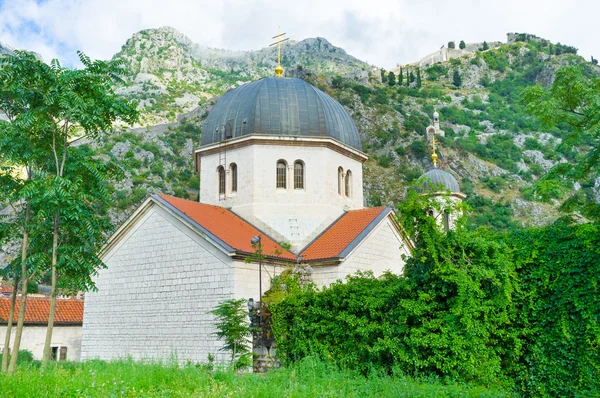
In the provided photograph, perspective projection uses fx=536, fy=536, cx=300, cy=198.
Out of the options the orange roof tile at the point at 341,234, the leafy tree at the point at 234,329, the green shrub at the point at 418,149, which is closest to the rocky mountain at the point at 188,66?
the green shrub at the point at 418,149

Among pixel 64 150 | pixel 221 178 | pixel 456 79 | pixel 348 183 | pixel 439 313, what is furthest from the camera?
pixel 456 79

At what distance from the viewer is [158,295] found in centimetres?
1866

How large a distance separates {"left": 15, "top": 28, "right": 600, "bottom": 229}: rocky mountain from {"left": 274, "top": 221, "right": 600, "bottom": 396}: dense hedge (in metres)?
24.5

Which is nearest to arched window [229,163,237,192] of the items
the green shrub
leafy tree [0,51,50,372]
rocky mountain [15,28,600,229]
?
leafy tree [0,51,50,372]

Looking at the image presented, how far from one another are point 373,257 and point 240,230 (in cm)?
509

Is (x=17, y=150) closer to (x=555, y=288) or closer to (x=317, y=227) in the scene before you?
(x=317, y=227)

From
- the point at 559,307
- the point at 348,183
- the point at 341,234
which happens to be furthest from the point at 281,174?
the point at 559,307

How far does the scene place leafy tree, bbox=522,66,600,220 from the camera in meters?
12.4

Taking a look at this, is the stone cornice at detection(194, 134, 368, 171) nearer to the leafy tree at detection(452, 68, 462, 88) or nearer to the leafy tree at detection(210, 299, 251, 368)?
the leafy tree at detection(210, 299, 251, 368)

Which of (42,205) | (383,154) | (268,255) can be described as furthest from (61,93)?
(383,154)

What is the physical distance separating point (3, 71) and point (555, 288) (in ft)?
46.6

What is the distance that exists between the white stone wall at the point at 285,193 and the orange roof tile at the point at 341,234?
1.58 feet

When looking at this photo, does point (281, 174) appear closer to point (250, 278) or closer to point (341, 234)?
point (341, 234)

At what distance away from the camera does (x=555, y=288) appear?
39.6 ft
